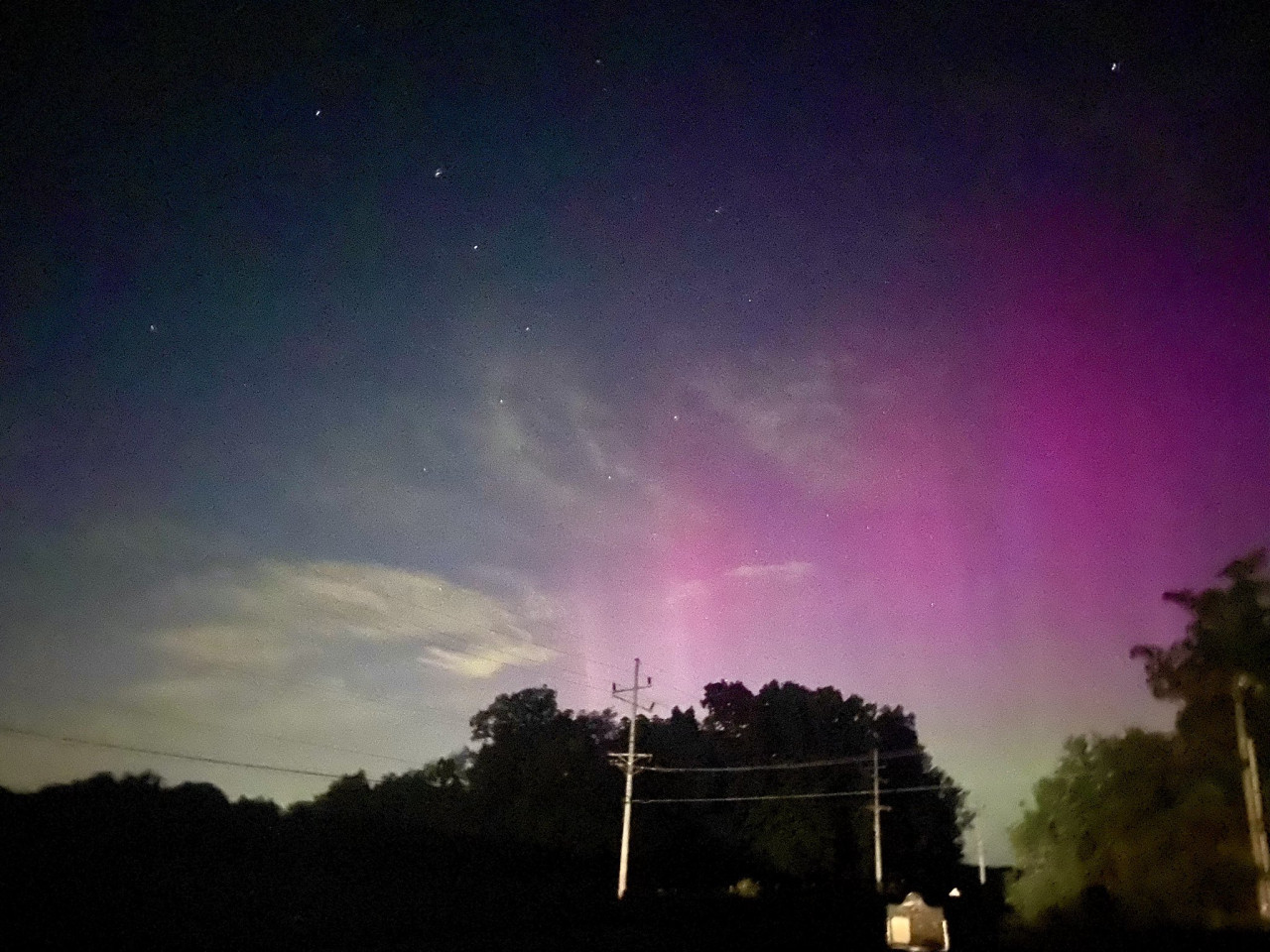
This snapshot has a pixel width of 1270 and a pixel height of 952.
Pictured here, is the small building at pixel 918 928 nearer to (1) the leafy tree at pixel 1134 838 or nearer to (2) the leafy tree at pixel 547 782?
(1) the leafy tree at pixel 1134 838

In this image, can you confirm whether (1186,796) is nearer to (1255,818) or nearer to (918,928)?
(1255,818)

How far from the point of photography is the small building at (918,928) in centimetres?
1877

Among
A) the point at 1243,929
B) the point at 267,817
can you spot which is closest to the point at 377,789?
the point at 267,817

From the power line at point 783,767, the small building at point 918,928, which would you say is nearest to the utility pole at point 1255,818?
the small building at point 918,928

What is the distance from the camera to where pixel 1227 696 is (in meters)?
22.9

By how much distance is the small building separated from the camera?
1877 centimetres

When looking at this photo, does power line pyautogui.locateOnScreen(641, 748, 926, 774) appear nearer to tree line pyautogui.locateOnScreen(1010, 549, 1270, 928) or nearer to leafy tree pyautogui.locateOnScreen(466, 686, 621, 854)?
leafy tree pyautogui.locateOnScreen(466, 686, 621, 854)

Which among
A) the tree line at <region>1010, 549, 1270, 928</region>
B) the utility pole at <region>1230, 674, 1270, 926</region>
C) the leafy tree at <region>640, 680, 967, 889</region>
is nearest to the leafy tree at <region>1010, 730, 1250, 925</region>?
the tree line at <region>1010, 549, 1270, 928</region>

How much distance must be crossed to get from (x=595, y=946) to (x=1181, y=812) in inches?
642

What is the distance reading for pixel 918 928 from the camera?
18.9 m

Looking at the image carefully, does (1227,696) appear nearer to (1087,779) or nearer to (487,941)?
(1087,779)

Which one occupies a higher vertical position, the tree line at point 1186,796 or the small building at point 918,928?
the tree line at point 1186,796

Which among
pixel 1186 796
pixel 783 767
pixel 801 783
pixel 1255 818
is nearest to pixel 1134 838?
pixel 1186 796

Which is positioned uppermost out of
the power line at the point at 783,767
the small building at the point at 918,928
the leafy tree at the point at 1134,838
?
the power line at the point at 783,767
